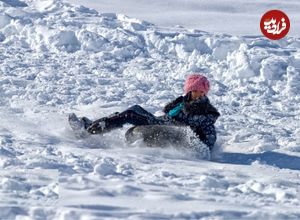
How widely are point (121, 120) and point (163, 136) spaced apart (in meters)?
0.53

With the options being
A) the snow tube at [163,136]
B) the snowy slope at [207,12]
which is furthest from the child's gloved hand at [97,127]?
the snowy slope at [207,12]

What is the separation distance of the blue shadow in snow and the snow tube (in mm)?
407

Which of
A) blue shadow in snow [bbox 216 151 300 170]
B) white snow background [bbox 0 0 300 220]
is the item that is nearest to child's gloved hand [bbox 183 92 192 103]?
white snow background [bbox 0 0 300 220]

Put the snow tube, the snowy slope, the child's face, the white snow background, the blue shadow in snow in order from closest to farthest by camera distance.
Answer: the white snow background → the blue shadow in snow → the snow tube → the child's face → the snowy slope

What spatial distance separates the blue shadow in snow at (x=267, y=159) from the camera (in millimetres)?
6820

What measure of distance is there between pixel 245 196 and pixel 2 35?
7732 mm

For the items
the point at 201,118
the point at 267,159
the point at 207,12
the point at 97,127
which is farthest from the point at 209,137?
the point at 207,12

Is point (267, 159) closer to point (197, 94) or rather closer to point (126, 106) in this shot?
point (197, 94)

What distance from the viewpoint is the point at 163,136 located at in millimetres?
7027

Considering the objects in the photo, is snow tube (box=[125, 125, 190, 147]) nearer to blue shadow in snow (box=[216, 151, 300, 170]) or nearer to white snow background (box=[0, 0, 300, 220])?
white snow background (box=[0, 0, 300, 220])

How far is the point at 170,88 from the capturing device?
32.6 ft

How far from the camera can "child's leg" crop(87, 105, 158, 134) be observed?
722 cm

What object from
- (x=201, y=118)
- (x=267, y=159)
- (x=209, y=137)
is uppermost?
(x=201, y=118)

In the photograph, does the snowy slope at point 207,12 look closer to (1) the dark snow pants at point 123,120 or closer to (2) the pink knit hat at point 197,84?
(2) the pink knit hat at point 197,84
